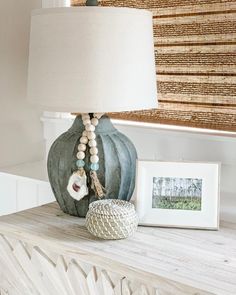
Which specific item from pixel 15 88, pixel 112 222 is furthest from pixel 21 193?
pixel 112 222

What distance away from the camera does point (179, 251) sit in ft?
3.91

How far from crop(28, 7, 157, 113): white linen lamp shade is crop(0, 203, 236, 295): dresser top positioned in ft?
1.07

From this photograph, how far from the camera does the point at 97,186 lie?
1.38 metres

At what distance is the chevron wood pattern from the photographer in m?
1.16

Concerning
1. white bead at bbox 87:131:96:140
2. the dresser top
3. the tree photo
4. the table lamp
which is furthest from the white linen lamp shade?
the dresser top

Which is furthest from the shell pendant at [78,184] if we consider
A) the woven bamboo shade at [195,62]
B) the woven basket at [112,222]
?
the woven bamboo shade at [195,62]

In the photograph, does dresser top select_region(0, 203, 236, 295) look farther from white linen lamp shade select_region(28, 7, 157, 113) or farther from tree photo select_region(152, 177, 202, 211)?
white linen lamp shade select_region(28, 7, 157, 113)

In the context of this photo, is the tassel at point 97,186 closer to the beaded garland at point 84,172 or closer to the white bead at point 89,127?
the beaded garland at point 84,172

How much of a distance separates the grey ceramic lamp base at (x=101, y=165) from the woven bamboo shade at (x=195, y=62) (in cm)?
34

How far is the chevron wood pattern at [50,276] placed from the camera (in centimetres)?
116

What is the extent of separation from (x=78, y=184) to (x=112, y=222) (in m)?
0.19

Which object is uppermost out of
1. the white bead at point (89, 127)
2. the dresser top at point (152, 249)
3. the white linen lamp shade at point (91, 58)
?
the white linen lamp shade at point (91, 58)

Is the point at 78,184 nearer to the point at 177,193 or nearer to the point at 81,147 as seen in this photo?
the point at 81,147

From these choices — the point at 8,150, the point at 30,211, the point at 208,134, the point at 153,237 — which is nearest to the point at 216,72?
the point at 208,134
